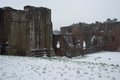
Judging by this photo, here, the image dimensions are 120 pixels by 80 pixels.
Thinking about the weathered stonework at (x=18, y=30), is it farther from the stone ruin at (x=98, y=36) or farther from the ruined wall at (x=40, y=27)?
the stone ruin at (x=98, y=36)

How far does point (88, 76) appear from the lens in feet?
30.2

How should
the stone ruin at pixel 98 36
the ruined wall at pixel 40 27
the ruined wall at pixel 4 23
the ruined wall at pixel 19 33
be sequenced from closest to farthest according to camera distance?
the ruined wall at pixel 19 33 < the ruined wall at pixel 4 23 < the ruined wall at pixel 40 27 < the stone ruin at pixel 98 36

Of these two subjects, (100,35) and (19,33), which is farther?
(100,35)

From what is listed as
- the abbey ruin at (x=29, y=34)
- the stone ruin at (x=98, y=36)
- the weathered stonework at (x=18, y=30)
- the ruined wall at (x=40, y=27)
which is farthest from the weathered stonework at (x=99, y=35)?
the weathered stonework at (x=18, y=30)

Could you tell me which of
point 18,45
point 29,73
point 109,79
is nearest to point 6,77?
point 29,73

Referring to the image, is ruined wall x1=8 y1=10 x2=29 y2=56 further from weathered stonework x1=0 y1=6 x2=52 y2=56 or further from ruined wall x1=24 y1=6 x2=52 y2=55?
ruined wall x1=24 y1=6 x2=52 y2=55

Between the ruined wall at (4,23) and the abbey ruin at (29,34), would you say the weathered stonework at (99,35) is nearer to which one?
the abbey ruin at (29,34)

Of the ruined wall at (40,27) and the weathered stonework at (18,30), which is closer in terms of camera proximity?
the weathered stonework at (18,30)

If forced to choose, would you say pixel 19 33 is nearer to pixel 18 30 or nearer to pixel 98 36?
pixel 18 30

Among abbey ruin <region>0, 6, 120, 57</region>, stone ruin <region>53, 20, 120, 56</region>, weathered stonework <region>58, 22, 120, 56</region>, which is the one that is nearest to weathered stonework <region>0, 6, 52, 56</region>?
abbey ruin <region>0, 6, 120, 57</region>

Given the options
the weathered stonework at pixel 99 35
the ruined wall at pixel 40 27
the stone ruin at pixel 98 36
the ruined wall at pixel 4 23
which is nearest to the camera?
the ruined wall at pixel 4 23

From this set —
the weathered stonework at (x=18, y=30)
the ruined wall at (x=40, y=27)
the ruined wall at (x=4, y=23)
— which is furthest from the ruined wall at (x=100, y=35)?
the ruined wall at (x=4, y=23)

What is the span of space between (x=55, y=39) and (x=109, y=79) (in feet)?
72.4

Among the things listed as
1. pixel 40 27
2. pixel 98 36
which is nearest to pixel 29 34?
pixel 40 27
